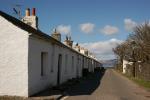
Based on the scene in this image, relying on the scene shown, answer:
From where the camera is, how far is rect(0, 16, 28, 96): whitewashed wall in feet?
53.2

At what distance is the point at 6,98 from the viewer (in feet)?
49.8

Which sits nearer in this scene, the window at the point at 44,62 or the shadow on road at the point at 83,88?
the window at the point at 44,62

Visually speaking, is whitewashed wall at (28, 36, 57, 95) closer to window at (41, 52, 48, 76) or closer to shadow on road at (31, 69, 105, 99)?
window at (41, 52, 48, 76)

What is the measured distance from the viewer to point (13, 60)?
1631 centimetres

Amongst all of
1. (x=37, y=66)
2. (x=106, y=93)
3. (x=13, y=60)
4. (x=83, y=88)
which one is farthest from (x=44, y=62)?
(x=83, y=88)

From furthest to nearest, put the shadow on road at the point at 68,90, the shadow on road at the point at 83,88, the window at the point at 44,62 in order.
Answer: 1. the shadow on road at the point at 83,88
2. the window at the point at 44,62
3. the shadow on road at the point at 68,90

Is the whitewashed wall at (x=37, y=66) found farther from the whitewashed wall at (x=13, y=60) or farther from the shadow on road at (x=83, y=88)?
the shadow on road at (x=83, y=88)

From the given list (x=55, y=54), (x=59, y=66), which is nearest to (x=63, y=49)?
(x=59, y=66)

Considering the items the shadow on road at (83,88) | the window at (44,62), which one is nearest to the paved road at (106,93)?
the shadow on road at (83,88)

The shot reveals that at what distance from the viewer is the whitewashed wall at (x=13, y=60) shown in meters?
16.2

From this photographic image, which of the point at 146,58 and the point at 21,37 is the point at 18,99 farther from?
the point at 146,58

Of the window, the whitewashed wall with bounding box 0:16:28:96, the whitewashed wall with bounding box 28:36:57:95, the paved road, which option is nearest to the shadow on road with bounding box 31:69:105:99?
the paved road

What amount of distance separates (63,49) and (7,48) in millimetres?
11657

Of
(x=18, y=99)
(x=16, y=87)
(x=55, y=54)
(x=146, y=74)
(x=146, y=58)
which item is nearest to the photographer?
(x=18, y=99)
